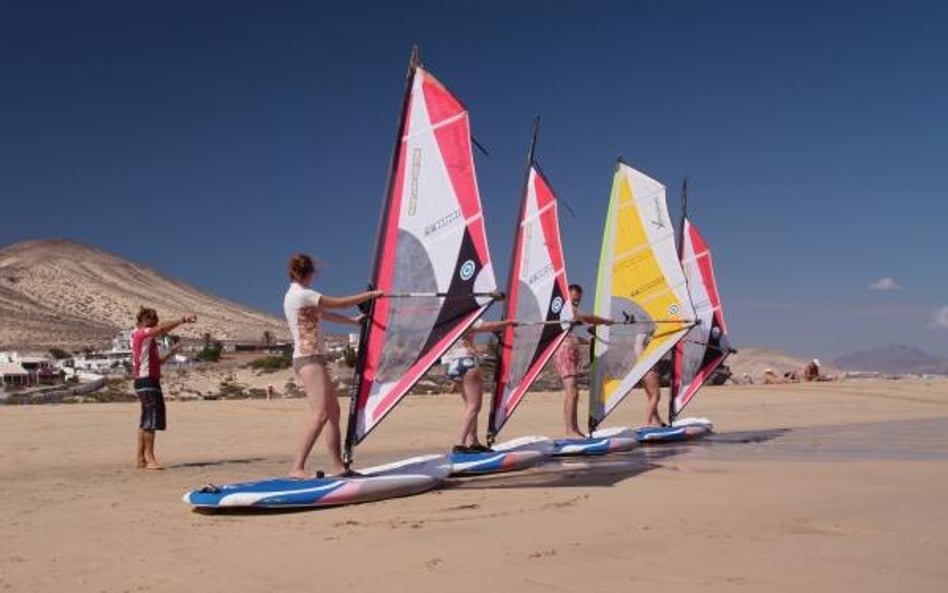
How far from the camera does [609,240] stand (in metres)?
11.4

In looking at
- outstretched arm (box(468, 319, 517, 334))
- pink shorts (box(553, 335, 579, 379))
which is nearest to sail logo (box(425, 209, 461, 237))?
outstretched arm (box(468, 319, 517, 334))

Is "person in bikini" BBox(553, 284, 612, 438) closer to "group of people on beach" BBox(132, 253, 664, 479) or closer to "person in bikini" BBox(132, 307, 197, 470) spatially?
"group of people on beach" BBox(132, 253, 664, 479)

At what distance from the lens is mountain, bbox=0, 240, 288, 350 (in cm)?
6347

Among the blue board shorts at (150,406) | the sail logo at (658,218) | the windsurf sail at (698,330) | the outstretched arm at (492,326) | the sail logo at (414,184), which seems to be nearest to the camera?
the sail logo at (414,184)

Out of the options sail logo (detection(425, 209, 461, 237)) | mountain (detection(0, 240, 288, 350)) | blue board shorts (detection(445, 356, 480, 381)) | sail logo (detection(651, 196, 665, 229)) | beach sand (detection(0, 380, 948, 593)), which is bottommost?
beach sand (detection(0, 380, 948, 593))

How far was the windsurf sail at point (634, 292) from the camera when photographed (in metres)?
11.2

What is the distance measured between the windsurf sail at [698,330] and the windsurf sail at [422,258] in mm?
6011

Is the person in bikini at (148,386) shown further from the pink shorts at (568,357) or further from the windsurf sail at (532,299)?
the pink shorts at (568,357)

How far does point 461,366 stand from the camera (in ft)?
27.3

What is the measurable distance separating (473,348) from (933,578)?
4.84 meters

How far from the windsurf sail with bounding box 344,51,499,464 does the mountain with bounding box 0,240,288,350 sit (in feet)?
174

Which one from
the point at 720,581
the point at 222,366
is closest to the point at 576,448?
the point at 720,581

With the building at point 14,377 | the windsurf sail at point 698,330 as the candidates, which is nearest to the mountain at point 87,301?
the building at point 14,377

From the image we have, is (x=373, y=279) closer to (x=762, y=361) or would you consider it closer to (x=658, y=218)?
(x=658, y=218)
